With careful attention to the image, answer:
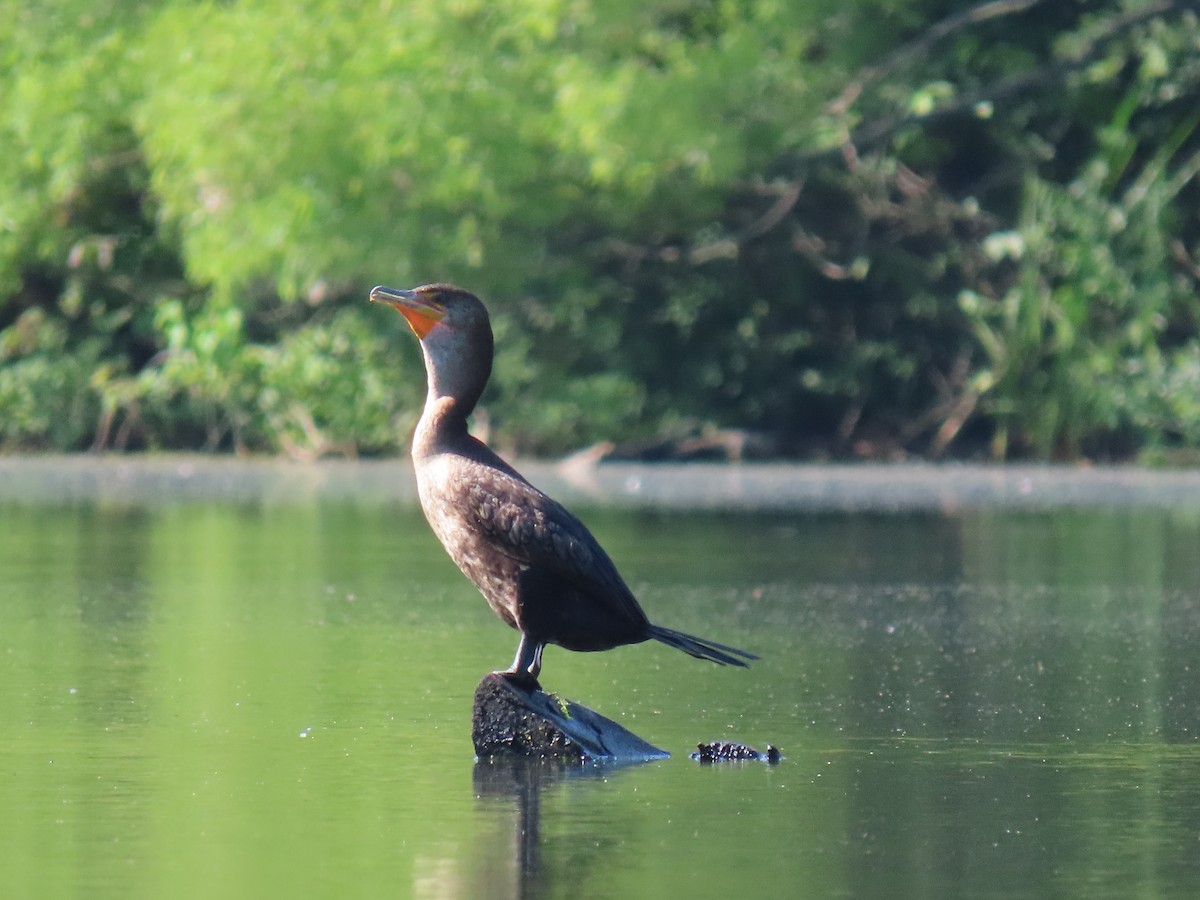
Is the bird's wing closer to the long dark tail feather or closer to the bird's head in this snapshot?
the long dark tail feather

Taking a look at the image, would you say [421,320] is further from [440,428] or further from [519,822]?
[519,822]

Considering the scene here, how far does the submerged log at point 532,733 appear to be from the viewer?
5.86 meters

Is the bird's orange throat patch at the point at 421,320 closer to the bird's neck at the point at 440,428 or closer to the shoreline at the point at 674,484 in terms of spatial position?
the bird's neck at the point at 440,428

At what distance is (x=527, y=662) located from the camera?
6.11 metres

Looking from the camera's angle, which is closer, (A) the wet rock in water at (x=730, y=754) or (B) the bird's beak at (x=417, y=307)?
(A) the wet rock in water at (x=730, y=754)

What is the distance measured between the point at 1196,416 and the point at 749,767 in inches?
535

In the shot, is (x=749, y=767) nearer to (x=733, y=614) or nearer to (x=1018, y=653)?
(x=1018, y=653)

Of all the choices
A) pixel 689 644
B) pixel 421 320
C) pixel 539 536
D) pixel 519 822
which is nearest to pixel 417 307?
pixel 421 320

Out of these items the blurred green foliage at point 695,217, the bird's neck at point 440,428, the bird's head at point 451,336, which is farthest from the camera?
the blurred green foliage at point 695,217

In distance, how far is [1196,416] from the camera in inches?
733

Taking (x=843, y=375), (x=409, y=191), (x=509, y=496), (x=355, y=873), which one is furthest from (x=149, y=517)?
(x=355, y=873)

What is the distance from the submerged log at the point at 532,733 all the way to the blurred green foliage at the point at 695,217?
12.9 meters

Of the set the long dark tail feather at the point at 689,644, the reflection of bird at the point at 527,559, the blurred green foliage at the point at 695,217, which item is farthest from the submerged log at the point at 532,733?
the blurred green foliage at the point at 695,217

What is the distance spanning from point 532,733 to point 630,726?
69 cm
